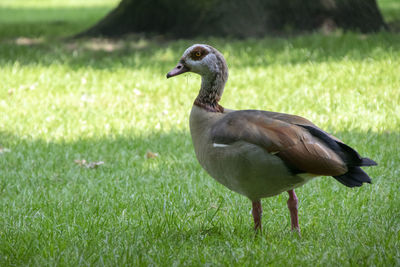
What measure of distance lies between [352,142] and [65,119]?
370cm

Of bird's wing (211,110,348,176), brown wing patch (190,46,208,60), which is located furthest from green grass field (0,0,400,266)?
brown wing patch (190,46,208,60)

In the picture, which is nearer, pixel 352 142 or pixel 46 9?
pixel 352 142

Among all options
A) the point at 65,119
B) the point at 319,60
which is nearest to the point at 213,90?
the point at 65,119

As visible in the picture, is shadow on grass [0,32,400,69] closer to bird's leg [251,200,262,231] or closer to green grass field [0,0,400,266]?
green grass field [0,0,400,266]

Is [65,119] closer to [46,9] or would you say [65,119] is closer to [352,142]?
[352,142]

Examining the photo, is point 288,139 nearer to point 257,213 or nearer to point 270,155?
point 270,155

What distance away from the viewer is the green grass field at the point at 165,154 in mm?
4027

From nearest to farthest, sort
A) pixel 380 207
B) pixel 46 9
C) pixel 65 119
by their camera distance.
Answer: pixel 380 207 < pixel 65 119 < pixel 46 9

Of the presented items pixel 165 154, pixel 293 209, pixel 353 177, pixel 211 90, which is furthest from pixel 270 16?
pixel 353 177

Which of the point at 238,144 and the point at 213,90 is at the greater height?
the point at 213,90

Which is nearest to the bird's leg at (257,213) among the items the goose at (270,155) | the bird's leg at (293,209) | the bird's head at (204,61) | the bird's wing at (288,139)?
the goose at (270,155)

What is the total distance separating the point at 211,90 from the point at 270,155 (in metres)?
0.82

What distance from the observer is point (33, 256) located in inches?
154

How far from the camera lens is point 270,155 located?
3891 mm
